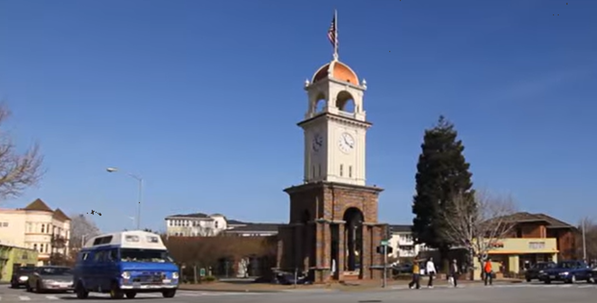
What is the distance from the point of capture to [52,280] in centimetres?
3152

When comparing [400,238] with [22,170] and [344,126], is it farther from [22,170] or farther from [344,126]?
[22,170]

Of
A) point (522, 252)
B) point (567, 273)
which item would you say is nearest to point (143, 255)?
point (567, 273)

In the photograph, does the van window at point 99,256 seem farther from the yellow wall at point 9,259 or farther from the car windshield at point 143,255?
the yellow wall at point 9,259

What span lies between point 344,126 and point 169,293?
29.6 m

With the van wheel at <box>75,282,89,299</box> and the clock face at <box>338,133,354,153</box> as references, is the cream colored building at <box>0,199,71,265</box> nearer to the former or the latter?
the clock face at <box>338,133,354,153</box>

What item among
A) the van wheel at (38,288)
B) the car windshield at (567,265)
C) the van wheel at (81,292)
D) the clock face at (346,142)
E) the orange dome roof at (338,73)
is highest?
the orange dome roof at (338,73)

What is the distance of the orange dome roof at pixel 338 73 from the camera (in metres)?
51.2

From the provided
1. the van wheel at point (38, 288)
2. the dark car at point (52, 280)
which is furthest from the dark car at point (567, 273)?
the van wheel at point (38, 288)

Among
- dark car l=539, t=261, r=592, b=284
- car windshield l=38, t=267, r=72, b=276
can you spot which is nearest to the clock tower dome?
dark car l=539, t=261, r=592, b=284

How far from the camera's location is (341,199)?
1865 inches

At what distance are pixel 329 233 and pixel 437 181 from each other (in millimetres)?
17378

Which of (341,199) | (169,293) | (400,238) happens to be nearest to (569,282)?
(341,199)

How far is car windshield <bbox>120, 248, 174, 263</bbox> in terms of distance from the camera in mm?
21906

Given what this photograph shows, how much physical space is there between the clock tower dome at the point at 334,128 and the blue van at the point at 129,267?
26409mm
